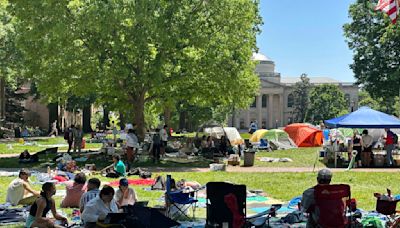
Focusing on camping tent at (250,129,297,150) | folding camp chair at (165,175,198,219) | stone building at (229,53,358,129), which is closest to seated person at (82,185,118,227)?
folding camp chair at (165,175,198,219)

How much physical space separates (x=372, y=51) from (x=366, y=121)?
24.7 m

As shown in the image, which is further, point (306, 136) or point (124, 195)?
point (306, 136)

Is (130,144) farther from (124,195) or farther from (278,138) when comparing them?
(278,138)

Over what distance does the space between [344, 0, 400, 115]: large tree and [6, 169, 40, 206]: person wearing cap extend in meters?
34.4

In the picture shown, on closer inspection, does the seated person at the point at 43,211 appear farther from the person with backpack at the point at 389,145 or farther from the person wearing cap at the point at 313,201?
the person with backpack at the point at 389,145

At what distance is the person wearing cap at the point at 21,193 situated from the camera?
10.6 meters

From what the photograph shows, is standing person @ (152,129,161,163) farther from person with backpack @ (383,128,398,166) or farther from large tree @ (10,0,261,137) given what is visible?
person with backpack @ (383,128,398,166)

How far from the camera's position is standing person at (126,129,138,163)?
19.5 m

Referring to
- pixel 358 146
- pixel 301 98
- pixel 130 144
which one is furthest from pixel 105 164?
pixel 301 98

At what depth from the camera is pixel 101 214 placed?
744 centimetres

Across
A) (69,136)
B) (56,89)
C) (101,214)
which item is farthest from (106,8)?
(101,214)

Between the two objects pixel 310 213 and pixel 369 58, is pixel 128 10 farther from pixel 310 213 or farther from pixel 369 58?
pixel 369 58

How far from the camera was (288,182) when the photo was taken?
14.9m

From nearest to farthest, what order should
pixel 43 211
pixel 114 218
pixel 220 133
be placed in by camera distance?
pixel 114 218 < pixel 43 211 < pixel 220 133
